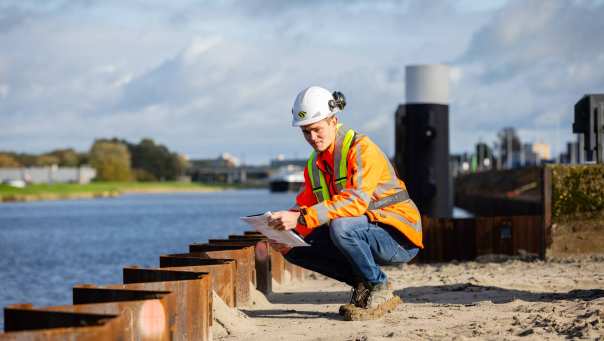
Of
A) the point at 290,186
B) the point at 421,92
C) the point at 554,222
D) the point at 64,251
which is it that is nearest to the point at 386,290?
the point at 554,222

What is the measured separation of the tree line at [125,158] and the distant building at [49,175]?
2474 millimetres

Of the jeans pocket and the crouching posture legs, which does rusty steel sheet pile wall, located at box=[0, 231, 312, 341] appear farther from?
the jeans pocket

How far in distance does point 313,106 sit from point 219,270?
5.52 feet

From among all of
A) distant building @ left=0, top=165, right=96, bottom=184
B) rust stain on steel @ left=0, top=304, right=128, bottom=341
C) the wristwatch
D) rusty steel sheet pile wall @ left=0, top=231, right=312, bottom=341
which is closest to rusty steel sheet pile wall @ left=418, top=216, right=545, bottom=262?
rusty steel sheet pile wall @ left=0, top=231, right=312, bottom=341

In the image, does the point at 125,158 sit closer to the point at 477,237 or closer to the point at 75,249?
the point at 75,249

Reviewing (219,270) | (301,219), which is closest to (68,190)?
(219,270)

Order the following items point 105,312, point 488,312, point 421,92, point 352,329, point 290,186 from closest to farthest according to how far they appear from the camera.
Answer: point 105,312 → point 352,329 → point 488,312 → point 421,92 → point 290,186

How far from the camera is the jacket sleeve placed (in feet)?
23.8

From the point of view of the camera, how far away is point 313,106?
7379 millimetres

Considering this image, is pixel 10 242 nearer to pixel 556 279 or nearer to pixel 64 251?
pixel 64 251

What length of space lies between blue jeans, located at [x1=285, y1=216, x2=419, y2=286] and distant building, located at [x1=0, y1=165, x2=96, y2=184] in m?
146

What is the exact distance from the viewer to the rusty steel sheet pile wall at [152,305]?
503cm

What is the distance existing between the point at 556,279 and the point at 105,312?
6.27 meters

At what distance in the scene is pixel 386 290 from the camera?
25.6 ft
